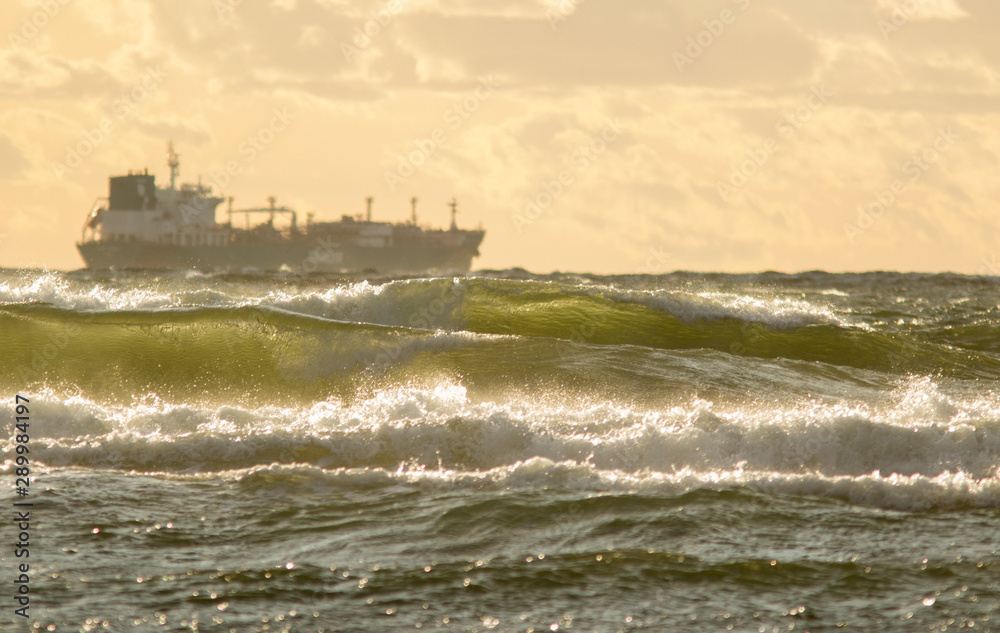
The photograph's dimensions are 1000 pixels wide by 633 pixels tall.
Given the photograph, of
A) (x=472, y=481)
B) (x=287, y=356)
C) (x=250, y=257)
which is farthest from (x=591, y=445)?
(x=250, y=257)

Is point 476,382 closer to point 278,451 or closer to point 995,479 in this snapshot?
point 278,451

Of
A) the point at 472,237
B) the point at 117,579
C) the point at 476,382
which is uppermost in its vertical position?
the point at 472,237

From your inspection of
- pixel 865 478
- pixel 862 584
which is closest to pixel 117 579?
pixel 862 584

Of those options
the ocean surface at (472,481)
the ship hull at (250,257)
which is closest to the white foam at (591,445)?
the ocean surface at (472,481)

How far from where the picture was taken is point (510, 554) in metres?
4.90

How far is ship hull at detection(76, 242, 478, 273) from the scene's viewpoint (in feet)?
283

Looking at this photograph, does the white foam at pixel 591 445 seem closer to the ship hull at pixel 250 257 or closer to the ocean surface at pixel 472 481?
the ocean surface at pixel 472 481

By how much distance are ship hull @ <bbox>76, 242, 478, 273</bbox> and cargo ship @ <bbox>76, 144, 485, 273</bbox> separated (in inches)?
3.6

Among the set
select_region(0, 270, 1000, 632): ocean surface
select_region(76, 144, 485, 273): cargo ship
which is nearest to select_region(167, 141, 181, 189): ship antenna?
select_region(76, 144, 485, 273): cargo ship

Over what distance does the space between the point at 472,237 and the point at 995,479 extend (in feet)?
296

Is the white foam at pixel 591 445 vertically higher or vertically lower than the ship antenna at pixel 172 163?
lower

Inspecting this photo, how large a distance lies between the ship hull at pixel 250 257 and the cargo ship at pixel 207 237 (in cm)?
9

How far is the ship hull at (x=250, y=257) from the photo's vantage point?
86.1m

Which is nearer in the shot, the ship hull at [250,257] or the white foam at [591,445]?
the white foam at [591,445]
